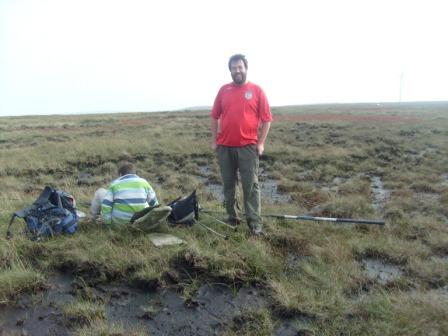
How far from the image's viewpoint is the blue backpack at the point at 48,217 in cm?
472

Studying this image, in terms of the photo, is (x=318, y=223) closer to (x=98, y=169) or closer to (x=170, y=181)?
(x=170, y=181)

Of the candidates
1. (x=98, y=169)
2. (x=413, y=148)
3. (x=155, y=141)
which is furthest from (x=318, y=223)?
(x=155, y=141)

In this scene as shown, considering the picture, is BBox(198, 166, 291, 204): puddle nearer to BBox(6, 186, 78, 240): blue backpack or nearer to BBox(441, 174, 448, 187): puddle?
BBox(6, 186, 78, 240): blue backpack

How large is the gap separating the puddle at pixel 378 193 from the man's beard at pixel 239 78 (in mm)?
3851

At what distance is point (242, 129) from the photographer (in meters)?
4.87

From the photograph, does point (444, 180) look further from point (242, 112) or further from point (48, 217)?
point (48, 217)

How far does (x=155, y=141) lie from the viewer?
16.8 metres

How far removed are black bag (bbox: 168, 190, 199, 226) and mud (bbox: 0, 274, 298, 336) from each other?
4.93 ft

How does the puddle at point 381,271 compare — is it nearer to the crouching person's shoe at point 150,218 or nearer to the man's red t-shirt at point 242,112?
the man's red t-shirt at point 242,112


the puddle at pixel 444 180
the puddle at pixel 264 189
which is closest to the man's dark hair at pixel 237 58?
the puddle at pixel 264 189

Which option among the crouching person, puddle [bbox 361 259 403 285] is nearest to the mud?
the crouching person

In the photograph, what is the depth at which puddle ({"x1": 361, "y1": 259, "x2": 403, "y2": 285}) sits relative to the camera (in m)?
4.11

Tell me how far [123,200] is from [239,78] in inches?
87.7

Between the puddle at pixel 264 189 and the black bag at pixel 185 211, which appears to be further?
the puddle at pixel 264 189
